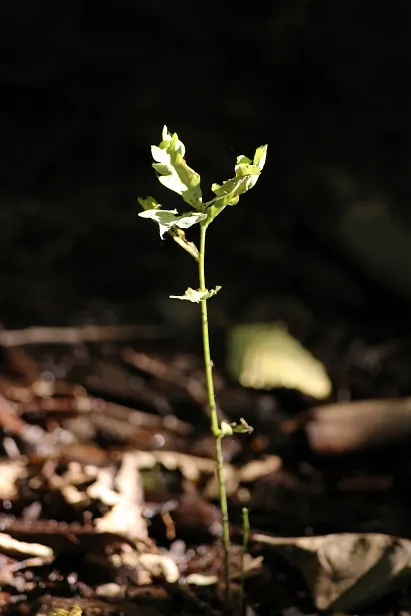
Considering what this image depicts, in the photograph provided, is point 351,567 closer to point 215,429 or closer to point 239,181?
point 215,429

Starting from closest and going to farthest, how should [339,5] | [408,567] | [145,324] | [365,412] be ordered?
1. [408,567]
2. [365,412]
3. [145,324]
4. [339,5]

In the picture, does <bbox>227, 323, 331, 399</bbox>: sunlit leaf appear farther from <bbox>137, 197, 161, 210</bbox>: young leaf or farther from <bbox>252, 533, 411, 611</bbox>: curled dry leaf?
<bbox>137, 197, 161, 210</bbox>: young leaf

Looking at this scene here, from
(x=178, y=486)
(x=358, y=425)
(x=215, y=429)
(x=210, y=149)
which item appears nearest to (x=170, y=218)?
(x=215, y=429)

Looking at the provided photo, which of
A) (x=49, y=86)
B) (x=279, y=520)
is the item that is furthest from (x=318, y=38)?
(x=279, y=520)

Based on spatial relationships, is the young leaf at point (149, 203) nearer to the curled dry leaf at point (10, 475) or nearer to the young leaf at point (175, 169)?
the young leaf at point (175, 169)

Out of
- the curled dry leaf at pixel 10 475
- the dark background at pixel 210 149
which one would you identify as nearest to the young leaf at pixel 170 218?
the curled dry leaf at pixel 10 475

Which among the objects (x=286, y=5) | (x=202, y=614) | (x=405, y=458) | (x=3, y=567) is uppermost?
(x=286, y=5)

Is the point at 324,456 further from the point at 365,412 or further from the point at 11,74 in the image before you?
the point at 11,74
